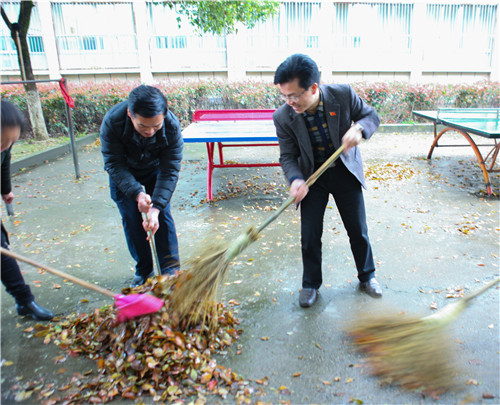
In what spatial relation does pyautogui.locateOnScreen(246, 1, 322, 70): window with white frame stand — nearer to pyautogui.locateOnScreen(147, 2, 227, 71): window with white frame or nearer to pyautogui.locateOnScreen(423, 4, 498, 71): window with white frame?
pyautogui.locateOnScreen(147, 2, 227, 71): window with white frame

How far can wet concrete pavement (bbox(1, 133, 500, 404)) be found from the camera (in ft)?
6.85

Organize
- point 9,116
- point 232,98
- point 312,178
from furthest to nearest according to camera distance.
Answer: point 232,98
point 312,178
point 9,116

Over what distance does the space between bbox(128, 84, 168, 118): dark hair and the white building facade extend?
40.0 feet

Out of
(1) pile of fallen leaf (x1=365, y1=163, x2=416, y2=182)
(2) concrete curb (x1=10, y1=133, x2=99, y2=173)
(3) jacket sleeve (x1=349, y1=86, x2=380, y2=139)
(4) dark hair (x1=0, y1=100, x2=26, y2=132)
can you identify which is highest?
(4) dark hair (x1=0, y1=100, x2=26, y2=132)

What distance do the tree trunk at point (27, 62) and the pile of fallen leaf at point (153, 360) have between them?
7.66 meters

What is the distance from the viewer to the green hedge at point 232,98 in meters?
9.48

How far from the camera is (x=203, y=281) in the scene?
223 centimetres

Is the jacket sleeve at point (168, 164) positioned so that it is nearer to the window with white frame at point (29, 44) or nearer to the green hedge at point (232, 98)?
the green hedge at point (232, 98)

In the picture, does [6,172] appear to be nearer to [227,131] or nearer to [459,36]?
[227,131]

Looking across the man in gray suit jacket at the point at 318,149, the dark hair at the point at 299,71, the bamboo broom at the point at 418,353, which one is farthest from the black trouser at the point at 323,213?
the bamboo broom at the point at 418,353

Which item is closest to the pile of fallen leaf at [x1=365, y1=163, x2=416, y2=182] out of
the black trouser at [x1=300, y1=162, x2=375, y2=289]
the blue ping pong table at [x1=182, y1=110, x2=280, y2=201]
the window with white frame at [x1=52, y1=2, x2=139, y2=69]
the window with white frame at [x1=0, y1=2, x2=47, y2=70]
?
the blue ping pong table at [x1=182, y1=110, x2=280, y2=201]

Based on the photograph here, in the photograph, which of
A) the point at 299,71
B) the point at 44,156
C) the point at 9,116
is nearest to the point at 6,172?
the point at 9,116

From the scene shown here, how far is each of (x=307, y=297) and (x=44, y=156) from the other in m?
6.72

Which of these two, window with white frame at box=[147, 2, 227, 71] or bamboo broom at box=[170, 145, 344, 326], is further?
window with white frame at box=[147, 2, 227, 71]
